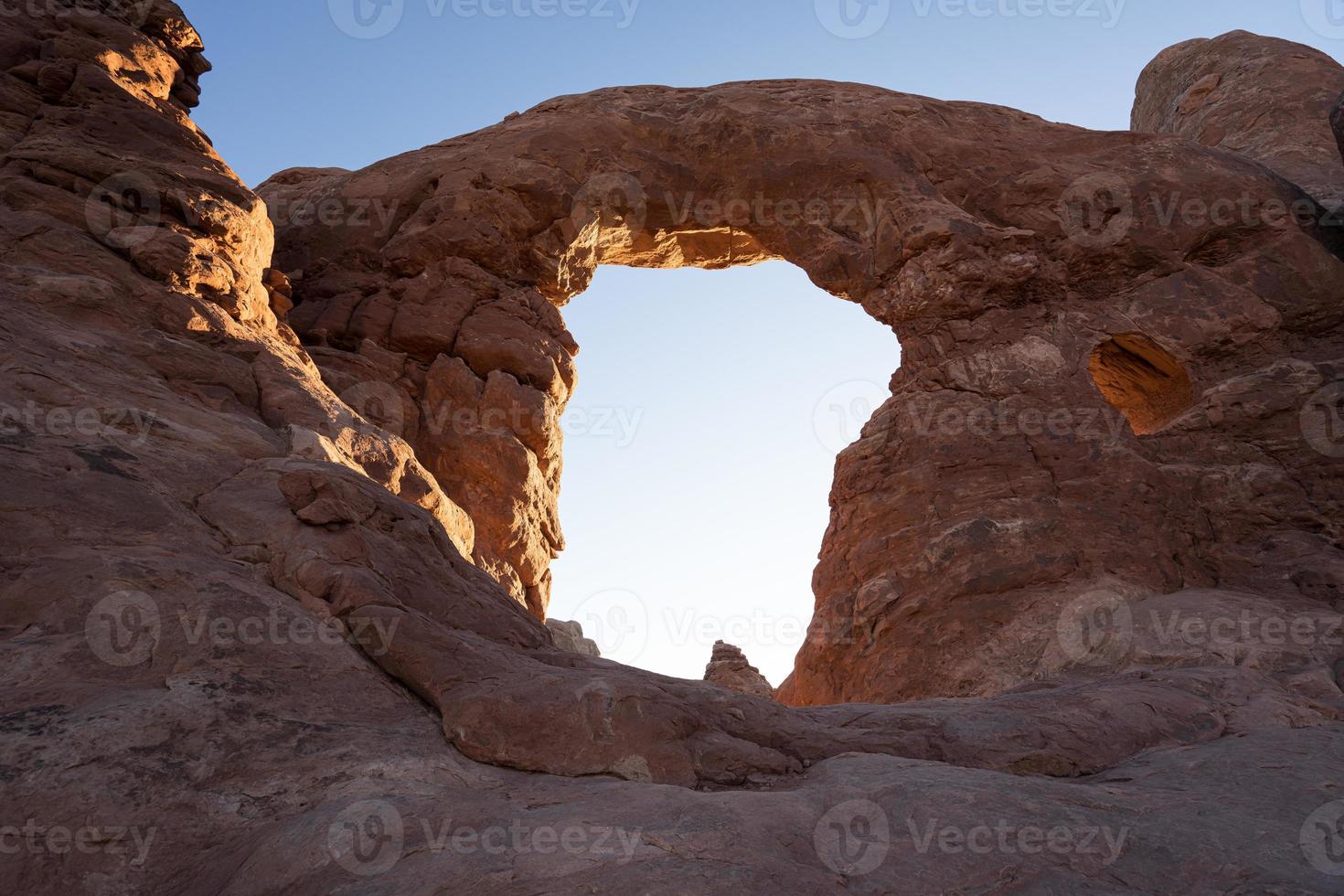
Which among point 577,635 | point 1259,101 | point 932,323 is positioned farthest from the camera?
point 1259,101

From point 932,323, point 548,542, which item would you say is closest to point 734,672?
point 548,542

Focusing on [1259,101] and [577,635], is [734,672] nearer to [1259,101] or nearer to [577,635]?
[577,635]

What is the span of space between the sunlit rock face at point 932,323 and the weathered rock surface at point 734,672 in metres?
4.73

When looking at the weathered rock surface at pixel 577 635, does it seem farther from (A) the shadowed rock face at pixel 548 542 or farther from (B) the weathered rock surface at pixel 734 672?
(A) the shadowed rock face at pixel 548 542

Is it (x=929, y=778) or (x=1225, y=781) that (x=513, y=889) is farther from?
(x=1225, y=781)

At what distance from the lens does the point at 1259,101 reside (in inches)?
742

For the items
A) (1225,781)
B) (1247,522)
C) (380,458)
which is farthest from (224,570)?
(1247,522)

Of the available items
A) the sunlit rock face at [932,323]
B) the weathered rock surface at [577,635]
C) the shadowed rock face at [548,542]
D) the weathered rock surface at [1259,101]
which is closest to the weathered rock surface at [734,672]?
the weathered rock surface at [577,635]

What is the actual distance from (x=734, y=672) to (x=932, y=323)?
9052mm

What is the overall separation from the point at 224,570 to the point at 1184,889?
5.33 metres

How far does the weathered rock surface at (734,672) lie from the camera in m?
18.7

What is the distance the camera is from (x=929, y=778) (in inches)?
188

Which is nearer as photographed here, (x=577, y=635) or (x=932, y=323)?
(x=932, y=323)

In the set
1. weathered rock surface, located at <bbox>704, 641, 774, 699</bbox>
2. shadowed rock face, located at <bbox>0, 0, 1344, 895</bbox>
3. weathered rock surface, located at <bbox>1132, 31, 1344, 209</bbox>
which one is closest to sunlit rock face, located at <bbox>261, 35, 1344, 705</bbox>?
shadowed rock face, located at <bbox>0, 0, 1344, 895</bbox>
